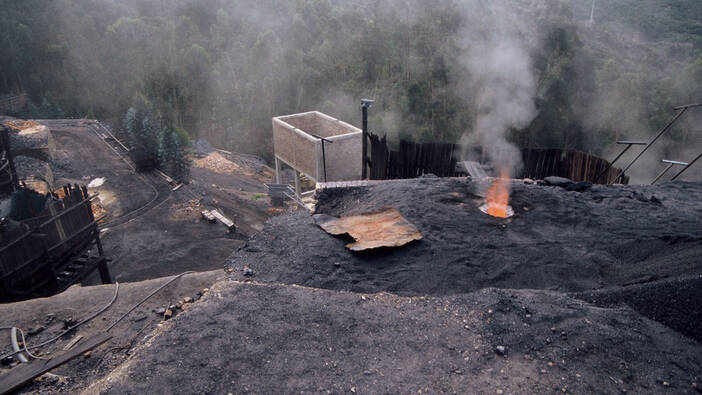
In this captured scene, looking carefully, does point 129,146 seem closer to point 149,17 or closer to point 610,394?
point 610,394

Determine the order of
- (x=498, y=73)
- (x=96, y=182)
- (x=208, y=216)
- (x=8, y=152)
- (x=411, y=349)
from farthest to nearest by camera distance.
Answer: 1. (x=498, y=73)
2. (x=96, y=182)
3. (x=208, y=216)
4. (x=8, y=152)
5. (x=411, y=349)

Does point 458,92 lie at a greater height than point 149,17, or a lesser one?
lesser

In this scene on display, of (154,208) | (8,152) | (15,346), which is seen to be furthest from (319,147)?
(15,346)

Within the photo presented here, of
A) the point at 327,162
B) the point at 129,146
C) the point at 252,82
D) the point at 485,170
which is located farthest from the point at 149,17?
the point at 485,170

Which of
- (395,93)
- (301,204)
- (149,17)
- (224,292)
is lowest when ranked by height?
(301,204)

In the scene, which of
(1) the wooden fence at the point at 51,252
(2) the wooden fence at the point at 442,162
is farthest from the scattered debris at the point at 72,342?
(2) the wooden fence at the point at 442,162

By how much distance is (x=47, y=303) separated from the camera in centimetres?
557

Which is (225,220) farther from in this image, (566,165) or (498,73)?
(498,73)

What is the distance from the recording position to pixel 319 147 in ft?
49.8

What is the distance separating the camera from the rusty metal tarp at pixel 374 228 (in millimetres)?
6262

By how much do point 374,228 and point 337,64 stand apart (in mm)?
35127

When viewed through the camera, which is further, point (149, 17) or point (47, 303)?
point (149, 17)

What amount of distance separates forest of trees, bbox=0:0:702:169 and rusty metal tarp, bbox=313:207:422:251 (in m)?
16.7

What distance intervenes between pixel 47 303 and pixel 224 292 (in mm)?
2363
